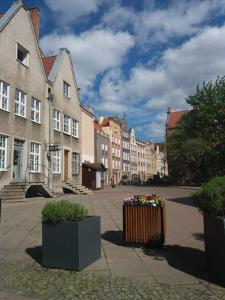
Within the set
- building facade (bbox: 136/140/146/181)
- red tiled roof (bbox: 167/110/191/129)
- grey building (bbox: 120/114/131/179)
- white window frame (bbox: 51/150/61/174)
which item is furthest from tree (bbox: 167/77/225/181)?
building facade (bbox: 136/140/146/181)

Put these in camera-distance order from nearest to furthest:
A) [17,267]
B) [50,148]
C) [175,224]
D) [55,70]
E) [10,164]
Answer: [17,267]
[175,224]
[10,164]
[50,148]
[55,70]

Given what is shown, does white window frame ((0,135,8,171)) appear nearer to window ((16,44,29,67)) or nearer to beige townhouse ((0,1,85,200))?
beige townhouse ((0,1,85,200))

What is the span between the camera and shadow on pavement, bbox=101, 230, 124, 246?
26.8 feet

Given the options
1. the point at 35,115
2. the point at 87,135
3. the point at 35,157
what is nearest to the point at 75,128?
the point at 35,115

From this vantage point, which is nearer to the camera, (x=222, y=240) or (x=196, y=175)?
(x=222, y=240)

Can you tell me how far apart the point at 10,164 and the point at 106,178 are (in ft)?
155

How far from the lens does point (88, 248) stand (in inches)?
246

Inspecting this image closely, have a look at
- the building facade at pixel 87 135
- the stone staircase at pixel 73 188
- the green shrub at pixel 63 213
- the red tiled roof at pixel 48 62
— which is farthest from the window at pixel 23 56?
the green shrub at pixel 63 213

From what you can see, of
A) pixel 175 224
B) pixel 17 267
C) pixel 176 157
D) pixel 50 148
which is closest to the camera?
pixel 17 267

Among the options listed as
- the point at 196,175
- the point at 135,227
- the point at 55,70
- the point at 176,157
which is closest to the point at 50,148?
the point at 55,70

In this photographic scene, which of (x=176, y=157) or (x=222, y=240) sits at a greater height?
(x=176, y=157)

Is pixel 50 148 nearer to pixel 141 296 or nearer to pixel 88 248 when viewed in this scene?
pixel 88 248

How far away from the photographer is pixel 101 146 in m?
63.8

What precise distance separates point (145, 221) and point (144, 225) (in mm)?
90
